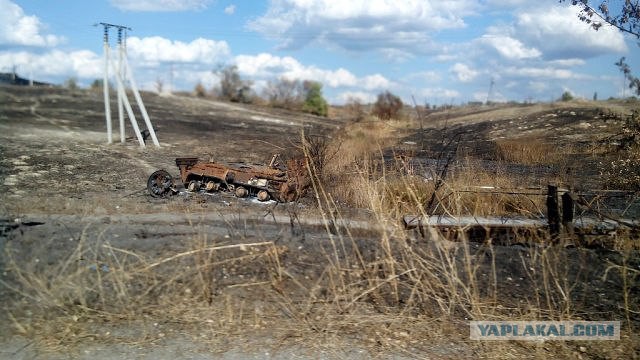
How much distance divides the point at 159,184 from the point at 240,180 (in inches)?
55.6

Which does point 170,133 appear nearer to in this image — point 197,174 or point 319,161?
point 197,174

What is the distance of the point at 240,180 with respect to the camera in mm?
9555

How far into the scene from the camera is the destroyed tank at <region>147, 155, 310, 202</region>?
9.23m

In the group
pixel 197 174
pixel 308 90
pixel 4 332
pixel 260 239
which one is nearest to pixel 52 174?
pixel 197 174

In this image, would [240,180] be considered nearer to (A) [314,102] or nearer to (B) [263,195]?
(B) [263,195]

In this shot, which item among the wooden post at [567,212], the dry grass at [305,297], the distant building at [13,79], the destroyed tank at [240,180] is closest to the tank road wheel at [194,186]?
the destroyed tank at [240,180]

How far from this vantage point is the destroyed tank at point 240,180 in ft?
30.3

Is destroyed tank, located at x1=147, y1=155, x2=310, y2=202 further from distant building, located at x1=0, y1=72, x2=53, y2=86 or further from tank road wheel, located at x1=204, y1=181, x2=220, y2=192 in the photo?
distant building, located at x1=0, y1=72, x2=53, y2=86

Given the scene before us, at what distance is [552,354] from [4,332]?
4.21m

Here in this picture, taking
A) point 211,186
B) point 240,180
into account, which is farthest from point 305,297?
point 211,186

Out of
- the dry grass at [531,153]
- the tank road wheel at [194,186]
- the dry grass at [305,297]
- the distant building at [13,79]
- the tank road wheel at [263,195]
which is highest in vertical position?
the distant building at [13,79]

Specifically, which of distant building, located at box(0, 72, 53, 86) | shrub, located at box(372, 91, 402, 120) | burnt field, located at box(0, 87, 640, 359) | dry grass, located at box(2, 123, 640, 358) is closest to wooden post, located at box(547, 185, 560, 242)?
burnt field, located at box(0, 87, 640, 359)

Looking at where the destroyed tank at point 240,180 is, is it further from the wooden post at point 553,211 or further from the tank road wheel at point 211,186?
the wooden post at point 553,211

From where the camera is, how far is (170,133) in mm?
19203
